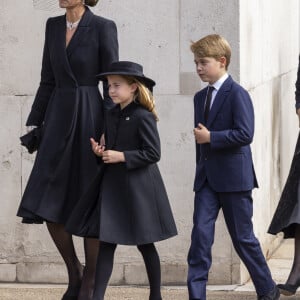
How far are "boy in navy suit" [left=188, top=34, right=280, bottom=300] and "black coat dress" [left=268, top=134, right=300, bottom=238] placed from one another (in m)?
0.83

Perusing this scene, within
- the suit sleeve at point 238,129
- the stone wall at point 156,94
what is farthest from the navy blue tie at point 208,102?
the stone wall at point 156,94

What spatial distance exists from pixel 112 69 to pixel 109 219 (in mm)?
824

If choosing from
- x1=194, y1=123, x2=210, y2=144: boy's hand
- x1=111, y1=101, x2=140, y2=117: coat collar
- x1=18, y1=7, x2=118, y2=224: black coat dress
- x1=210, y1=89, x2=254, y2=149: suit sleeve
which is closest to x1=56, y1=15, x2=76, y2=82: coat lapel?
x1=18, y1=7, x2=118, y2=224: black coat dress

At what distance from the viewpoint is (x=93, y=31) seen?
7.94m

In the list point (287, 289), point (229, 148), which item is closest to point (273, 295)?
point (287, 289)

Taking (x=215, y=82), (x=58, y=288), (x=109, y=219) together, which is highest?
(x=215, y=82)

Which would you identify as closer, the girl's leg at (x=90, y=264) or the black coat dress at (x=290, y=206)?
the girl's leg at (x=90, y=264)

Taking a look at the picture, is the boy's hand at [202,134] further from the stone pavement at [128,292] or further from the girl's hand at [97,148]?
the stone pavement at [128,292]

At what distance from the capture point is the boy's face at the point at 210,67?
7750 mm

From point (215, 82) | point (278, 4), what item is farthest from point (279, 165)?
point (215, 82)

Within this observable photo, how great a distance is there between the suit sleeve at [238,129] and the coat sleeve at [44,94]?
1.09m

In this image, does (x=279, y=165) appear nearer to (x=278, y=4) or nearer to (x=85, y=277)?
(x=278, y=4)

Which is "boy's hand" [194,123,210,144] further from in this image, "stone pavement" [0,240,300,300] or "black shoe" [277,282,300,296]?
"stone pavement" [0,240,300,300]

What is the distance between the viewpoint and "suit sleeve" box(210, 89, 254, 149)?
761 cm
